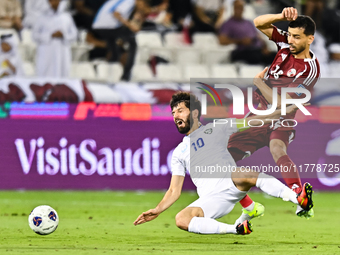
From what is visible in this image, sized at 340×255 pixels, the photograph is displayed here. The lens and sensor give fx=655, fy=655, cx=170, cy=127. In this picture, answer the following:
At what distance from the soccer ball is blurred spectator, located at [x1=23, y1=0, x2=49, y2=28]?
7.45 meters

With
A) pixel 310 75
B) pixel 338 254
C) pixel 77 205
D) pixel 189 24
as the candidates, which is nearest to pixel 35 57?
pixel 189 24

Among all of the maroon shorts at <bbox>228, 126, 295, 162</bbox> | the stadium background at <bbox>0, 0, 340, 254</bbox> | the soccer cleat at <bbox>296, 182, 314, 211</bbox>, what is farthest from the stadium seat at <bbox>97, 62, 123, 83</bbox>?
the soccer cleat at <bbox>296, 182, 314, 211</bbox>

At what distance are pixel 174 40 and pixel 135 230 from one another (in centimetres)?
778

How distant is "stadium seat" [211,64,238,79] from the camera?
1405 centimetres

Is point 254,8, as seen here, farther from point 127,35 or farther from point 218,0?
point 127,35

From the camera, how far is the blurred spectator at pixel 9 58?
510 inches

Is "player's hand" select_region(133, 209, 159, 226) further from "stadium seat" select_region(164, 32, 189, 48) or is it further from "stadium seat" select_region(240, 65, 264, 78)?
"stadium seat" select_region(164, 32, 189, 48)

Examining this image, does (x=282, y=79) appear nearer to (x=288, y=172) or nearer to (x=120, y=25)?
(x=288, y=172)

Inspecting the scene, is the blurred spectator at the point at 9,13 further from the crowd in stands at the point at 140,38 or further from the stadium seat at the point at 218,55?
the stadium seat at the point at 218,55

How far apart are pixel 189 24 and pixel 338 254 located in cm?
962

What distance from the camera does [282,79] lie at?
7117 millimetres

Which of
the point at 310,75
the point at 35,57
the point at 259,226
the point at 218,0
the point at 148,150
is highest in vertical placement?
the point at 218,0

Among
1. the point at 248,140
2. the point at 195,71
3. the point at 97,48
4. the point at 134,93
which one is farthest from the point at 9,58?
the point at 248,140

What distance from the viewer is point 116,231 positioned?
7.55 metres
